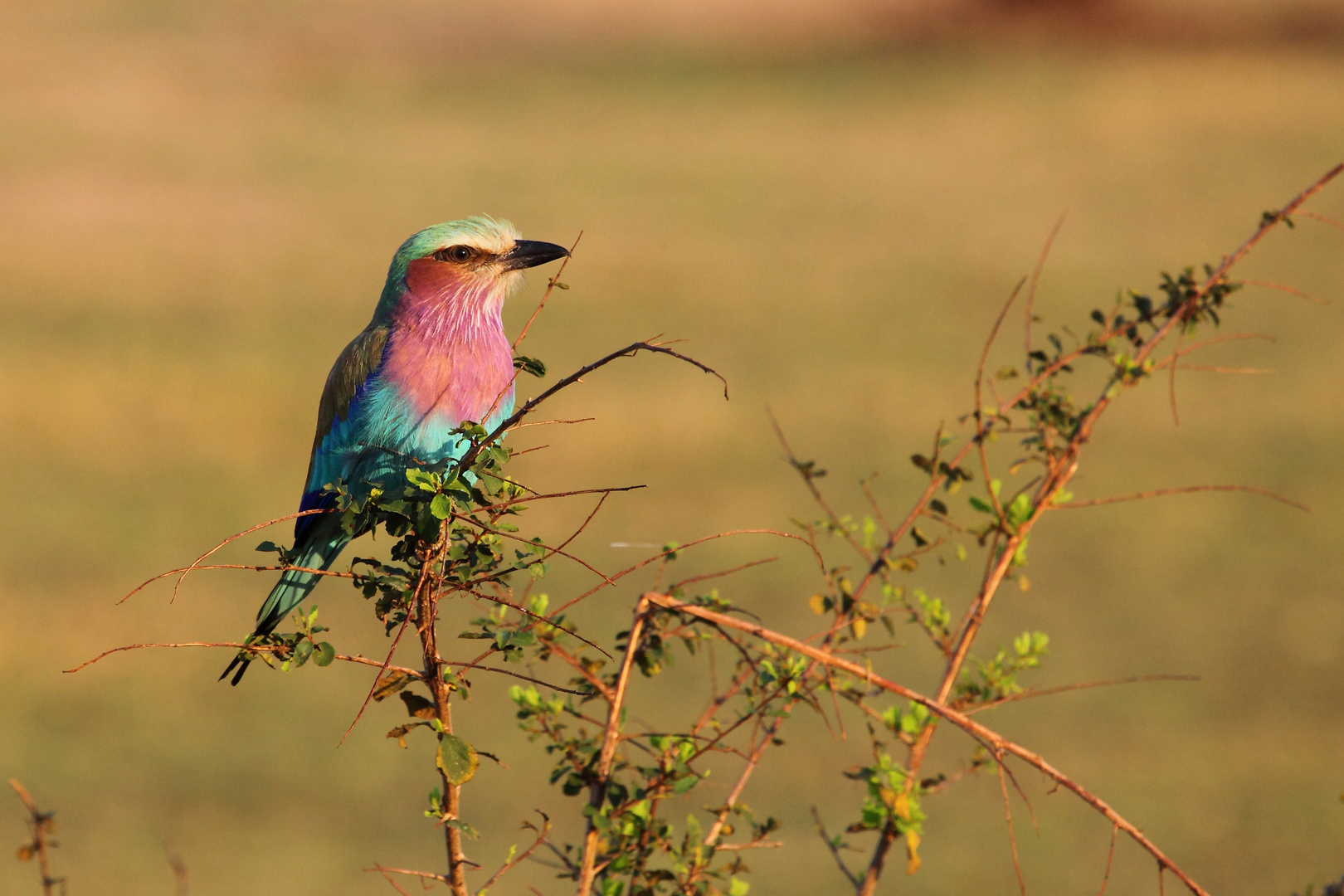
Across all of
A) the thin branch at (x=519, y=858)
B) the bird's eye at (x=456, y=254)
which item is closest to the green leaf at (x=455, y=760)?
the thin branch at (x=519, y=858)

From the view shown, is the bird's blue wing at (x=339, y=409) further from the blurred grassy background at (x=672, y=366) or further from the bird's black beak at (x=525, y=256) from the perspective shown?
the blurred grassy background at (x=672, y=366)

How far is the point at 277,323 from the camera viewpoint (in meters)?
15.4

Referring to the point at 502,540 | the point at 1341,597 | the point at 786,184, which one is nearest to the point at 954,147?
the point at 786,184

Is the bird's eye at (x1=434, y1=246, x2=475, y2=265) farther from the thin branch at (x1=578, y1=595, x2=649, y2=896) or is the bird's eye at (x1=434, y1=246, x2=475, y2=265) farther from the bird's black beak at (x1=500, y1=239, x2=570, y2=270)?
the thin branch at (x1=578, y1=595, x2=649, y2=896)

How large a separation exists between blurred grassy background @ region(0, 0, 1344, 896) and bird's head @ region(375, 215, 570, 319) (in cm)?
473

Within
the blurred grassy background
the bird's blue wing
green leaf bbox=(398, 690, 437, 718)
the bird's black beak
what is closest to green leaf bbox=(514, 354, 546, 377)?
green leaf bbox=(398, 690, 437, 718)

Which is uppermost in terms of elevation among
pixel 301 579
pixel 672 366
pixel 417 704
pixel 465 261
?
pixel 672 366

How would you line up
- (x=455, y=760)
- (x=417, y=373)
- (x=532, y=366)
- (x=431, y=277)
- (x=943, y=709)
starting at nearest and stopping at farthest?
(x=943, y=709) → (x=455, y=760) → (x=532, y=366) → (x=417, y=373) → (x=431, y=277)

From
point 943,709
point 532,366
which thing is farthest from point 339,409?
point 943,709

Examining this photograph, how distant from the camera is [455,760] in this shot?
1.96 metres

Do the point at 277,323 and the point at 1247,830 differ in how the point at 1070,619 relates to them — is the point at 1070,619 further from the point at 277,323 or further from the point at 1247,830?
the point at 277,323

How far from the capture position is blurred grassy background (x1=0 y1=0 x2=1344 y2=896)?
845cm

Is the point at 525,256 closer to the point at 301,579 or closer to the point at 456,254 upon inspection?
the point at 456,254

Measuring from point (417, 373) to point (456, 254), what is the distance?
1.42 feet
